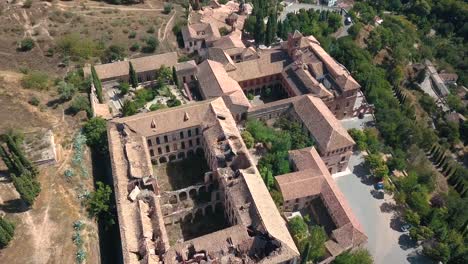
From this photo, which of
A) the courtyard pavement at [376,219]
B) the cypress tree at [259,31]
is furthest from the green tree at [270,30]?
the courtyard pavement at [376,219]

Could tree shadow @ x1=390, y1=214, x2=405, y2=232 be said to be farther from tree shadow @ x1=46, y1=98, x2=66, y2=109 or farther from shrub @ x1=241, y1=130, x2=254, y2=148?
tree shadow @ x1=46, y1=98, x2=66, y2=109

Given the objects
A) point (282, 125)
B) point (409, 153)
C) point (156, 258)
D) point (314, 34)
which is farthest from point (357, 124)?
point (156, 258)

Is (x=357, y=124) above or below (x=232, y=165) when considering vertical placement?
below

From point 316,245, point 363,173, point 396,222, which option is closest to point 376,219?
point 396,222

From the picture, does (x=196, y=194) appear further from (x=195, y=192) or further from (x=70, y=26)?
(x=70, y=26)

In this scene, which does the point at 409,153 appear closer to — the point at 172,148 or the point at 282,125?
the point at 282,125

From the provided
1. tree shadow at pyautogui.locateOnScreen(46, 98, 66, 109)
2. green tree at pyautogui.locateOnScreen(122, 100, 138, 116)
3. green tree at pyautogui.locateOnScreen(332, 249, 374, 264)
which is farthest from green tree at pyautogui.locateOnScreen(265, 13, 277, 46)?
green tree at pyautogui.locateOnScreen(332, 249, 374, 264)

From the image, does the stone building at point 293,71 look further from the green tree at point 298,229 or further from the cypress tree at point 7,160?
the cypress tree at point 7,160
